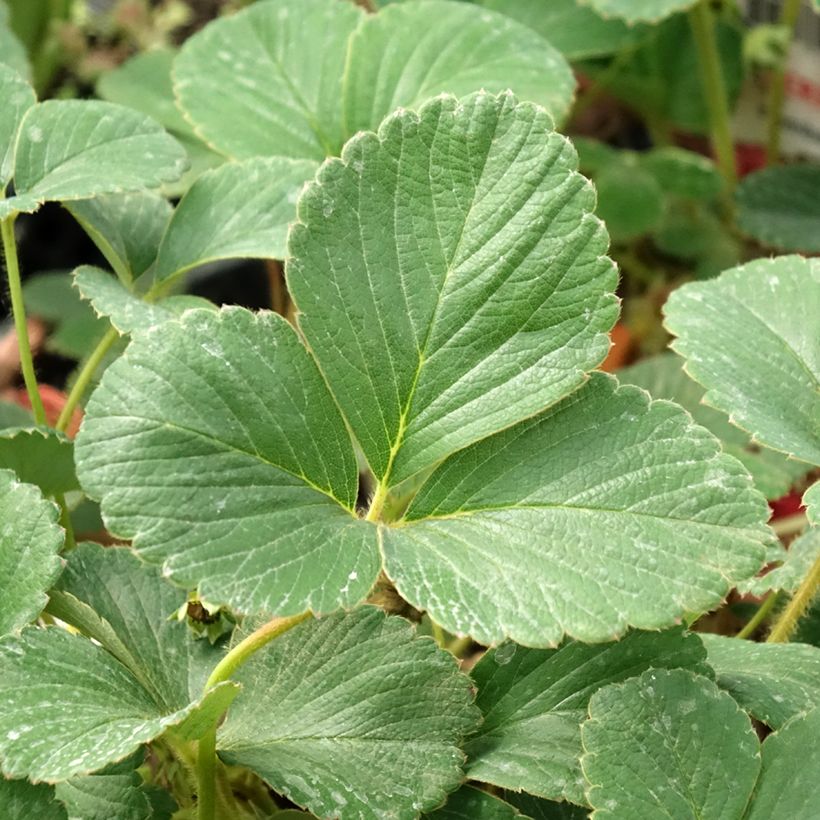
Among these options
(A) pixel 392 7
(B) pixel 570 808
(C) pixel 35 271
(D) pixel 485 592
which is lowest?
(C) pixel 35 271

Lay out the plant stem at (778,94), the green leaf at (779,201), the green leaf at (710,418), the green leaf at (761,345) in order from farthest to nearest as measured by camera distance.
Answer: the plant stem at (778,94)
the green leaf at (779,201)
the green leaf at (710,418)
the green leaf at (761,345)

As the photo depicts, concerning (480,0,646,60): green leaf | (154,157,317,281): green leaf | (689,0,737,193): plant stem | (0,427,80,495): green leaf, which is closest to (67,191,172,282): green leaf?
(154,157,317,281): green leaf

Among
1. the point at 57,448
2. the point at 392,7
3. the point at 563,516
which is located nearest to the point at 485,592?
the point at 563,516

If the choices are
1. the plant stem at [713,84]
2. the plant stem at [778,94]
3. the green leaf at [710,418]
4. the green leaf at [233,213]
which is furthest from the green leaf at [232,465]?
the plant stem at [778,94]

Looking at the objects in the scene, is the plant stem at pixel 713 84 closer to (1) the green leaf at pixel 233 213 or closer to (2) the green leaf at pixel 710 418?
(2) the green leaf at pixel 710 418

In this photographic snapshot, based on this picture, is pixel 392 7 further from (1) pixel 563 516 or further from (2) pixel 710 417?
(1) pixel 563 516

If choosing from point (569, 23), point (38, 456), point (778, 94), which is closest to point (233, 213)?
point (38, 456)

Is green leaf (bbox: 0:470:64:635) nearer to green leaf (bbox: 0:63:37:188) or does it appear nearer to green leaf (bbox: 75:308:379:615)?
green leaf (bbox: 75:308:379:615)
